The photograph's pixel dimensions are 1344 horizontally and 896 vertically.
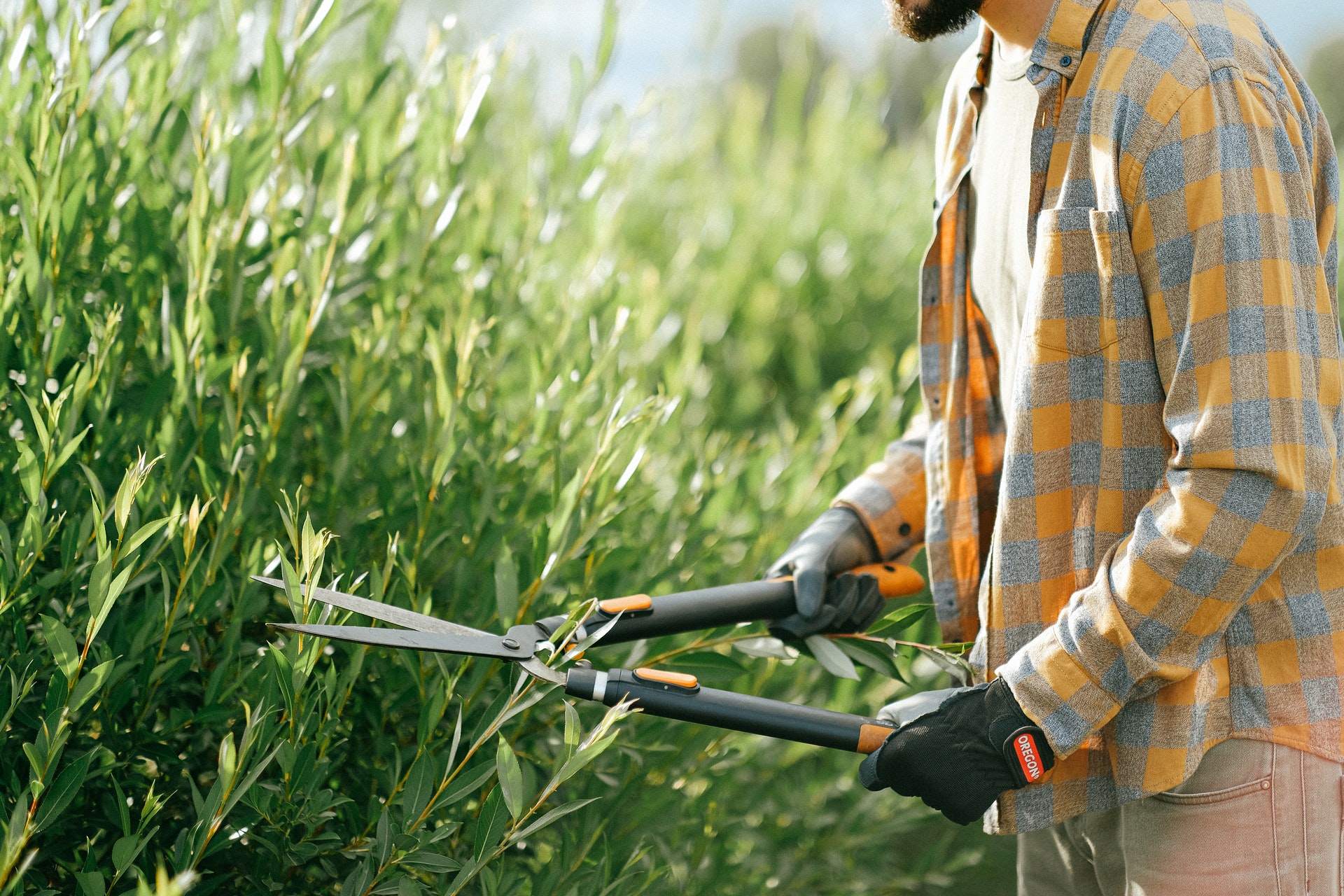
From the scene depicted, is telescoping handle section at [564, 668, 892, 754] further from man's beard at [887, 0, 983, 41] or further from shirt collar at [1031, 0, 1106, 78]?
man's beard at [887, 0, 983, 41]

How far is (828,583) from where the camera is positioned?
177 centimetres

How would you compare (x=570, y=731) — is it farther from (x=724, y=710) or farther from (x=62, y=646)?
(x=62, y=646)

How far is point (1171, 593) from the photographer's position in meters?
1.25

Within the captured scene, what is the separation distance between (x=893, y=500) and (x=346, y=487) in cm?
91

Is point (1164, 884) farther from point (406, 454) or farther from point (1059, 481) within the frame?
point (406, 454)

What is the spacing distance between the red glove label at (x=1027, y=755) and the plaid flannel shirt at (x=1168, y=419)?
0.03 metres

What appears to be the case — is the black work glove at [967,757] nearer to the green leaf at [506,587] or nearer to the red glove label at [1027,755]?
the red glove label at [1027,755]

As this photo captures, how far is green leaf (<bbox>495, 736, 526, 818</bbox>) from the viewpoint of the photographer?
1124 millimetres

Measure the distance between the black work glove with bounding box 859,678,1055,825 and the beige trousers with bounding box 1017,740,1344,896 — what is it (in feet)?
0.63

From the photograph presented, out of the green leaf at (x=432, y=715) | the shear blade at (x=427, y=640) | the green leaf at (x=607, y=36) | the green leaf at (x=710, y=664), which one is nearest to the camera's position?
the shear blade at (x=427, y=640)

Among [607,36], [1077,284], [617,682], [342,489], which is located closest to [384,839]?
[617,682]

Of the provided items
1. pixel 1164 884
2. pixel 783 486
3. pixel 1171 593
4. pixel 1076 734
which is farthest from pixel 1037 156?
pixel 783 486

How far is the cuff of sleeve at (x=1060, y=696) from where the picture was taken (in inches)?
52.0

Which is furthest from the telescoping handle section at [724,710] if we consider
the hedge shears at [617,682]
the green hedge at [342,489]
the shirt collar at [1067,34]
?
the shirt collar at [1067,34]
